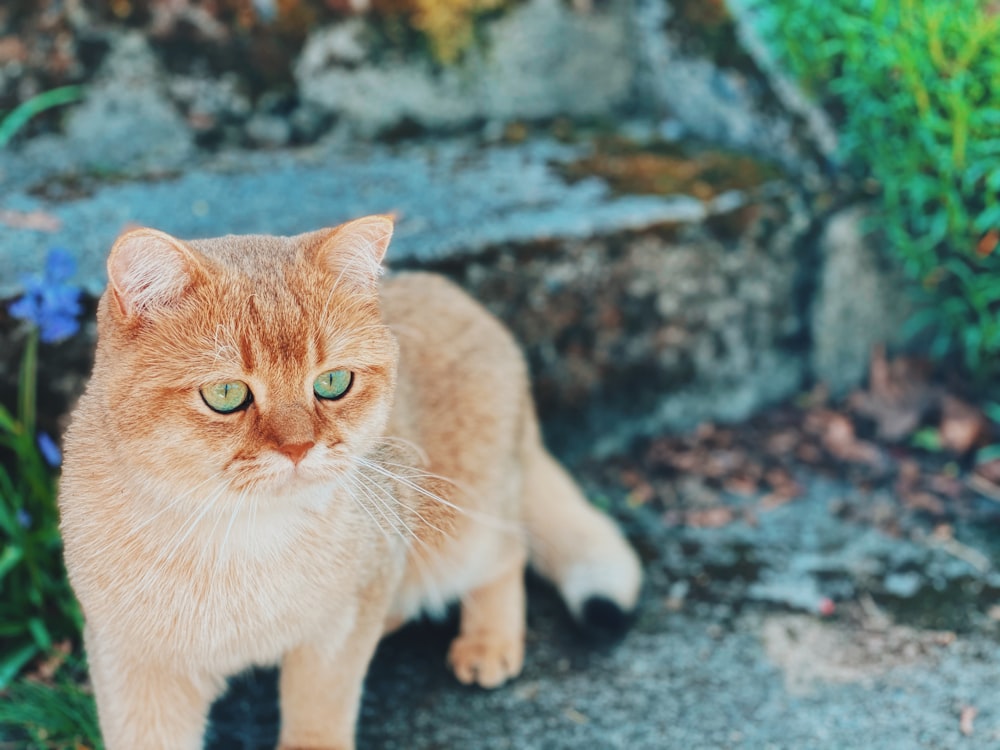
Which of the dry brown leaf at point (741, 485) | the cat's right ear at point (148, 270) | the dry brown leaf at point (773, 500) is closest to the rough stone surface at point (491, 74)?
the dry brown leaf at point (741, 485)

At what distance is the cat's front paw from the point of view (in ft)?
9.38

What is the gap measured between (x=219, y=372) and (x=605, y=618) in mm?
1494

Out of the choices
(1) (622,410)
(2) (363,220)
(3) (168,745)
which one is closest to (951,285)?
(1) (622,410)

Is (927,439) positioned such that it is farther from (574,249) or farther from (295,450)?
(295,450)

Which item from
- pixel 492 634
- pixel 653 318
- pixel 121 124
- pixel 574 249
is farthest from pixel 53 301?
pixel 653 318

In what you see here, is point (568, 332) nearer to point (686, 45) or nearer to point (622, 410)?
point (622, 410)

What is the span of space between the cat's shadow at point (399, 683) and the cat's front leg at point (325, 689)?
205mm

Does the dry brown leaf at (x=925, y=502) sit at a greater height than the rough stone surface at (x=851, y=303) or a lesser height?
lesser

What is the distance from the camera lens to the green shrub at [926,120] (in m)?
3.29

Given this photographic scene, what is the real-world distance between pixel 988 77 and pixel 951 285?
0.73 meters

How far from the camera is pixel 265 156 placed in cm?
391

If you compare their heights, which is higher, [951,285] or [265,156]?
[265,156]

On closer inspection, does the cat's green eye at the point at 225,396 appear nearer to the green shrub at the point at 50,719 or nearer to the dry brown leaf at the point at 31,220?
the green shrub at the point at 50,719

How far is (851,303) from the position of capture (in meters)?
3.87
